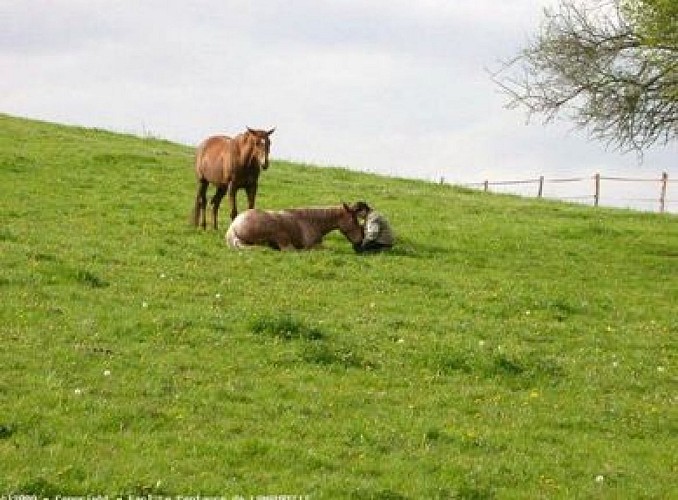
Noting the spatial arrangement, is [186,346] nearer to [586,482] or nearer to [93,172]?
[586,482]

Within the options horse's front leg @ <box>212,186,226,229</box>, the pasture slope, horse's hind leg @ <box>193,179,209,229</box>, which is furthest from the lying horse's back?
horse's hind leg @ <box>193,179,209,229</box>

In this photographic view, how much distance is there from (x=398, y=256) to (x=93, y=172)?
1446 centimetres

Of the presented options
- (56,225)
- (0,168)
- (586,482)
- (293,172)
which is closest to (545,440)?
(586,482)

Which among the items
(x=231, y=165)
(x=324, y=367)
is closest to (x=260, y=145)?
(x=231, y=165)

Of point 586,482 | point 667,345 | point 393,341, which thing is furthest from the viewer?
point 667,345

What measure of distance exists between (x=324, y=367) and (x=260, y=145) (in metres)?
10.2

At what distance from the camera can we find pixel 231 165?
2305 centimetres

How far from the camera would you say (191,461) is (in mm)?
9164

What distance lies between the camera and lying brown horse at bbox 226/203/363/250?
69.7 ft

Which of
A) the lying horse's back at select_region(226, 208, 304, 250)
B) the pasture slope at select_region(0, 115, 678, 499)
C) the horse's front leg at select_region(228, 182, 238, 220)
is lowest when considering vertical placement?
the pasture slope at select_region(0, 115, 678, 499)

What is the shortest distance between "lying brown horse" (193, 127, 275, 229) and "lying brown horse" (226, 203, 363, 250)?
3.92 ft

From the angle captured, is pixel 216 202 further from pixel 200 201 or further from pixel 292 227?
pixel 292 227

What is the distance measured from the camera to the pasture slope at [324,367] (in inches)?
370

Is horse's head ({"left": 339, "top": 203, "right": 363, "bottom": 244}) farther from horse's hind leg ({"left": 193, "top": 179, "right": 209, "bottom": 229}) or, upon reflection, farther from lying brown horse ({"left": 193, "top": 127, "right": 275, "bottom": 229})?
horse's hind leg ({"left": 193, "top": 179, "right": 209, "bottom": 229})
